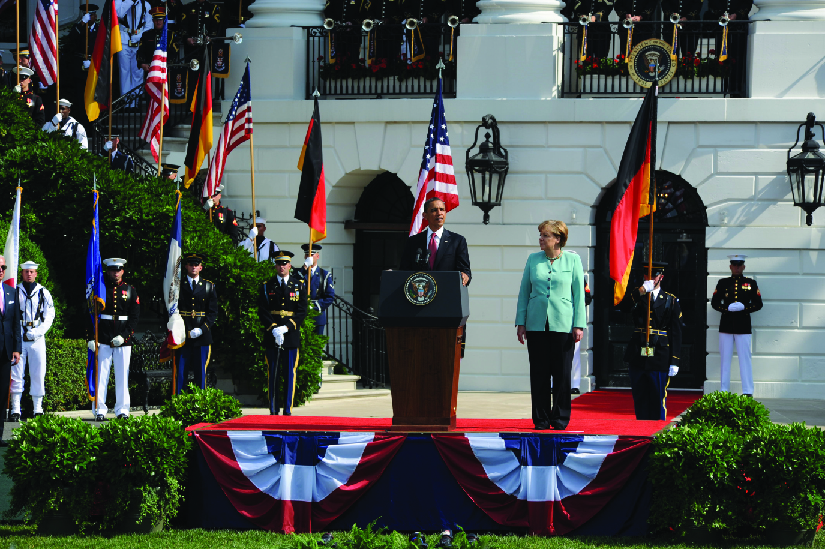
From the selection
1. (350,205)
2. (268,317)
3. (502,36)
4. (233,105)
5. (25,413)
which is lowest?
(25,413)

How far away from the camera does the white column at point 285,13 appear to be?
21.2 metres

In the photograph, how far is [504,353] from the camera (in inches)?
780

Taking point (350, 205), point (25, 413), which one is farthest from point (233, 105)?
point (25, 413)

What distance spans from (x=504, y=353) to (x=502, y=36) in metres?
5.05

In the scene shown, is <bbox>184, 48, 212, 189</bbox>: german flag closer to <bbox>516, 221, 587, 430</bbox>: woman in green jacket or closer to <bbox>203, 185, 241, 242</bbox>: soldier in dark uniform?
<bbox>203, 185, 241, 242</bbox>: soldier in dark uniform

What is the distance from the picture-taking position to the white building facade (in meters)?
19.1

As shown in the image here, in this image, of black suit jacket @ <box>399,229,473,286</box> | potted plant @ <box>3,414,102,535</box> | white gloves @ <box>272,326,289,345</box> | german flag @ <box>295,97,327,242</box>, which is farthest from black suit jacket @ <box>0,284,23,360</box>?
black suit jacket @ <box>399,229,473,286</box>

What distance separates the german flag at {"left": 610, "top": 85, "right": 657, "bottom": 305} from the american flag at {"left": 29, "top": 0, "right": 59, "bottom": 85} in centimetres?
1115

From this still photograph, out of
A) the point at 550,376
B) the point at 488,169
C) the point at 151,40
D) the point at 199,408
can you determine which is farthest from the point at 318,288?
Result: the point at 550,376

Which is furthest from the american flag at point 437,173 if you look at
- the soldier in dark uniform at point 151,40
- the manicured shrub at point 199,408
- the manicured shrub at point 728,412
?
the soldier in dark uniform at point 151,40

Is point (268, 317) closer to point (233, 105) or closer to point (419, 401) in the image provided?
point (233, 105)

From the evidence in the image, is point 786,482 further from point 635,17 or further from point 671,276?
point 635,17

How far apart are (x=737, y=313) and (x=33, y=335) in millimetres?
9895

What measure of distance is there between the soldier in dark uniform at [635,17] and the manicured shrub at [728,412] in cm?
1023
